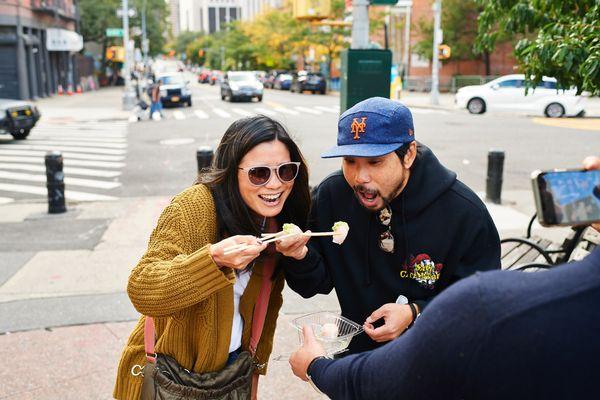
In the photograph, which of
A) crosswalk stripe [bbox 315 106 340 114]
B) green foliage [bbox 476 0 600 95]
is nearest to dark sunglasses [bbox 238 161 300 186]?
green foliage [bbox 476 0 600 95]

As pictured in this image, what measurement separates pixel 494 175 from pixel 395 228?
26.4 feet

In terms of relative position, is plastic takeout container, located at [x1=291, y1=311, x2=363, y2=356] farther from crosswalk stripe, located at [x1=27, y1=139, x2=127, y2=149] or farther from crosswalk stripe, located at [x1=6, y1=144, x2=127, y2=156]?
crosswalk stripe, located at [x1=27, y1=139, x2=127, y2=149]

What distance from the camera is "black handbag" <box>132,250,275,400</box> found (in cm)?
230

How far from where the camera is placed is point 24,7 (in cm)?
3747

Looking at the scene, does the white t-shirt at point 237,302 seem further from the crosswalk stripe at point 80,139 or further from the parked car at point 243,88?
the parked car at point 243,88

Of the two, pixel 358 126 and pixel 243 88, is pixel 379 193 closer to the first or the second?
pixel 358 126

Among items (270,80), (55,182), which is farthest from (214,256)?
(270,80)

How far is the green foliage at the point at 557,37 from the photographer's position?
179 inches

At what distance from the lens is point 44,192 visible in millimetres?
11883

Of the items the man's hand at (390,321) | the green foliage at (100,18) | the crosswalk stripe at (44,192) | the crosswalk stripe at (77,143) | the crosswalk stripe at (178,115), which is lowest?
the crosswalk stripe at (44,192)

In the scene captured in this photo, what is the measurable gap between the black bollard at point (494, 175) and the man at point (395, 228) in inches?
303

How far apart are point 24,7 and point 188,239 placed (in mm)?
40376

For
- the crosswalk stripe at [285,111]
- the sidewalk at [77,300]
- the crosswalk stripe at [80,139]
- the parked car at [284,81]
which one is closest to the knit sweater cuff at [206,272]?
the sidewalk at [77,300]

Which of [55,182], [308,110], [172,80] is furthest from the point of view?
[172,80]
